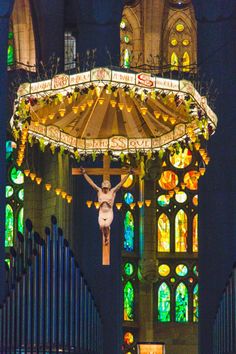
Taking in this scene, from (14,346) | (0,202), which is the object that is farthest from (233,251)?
(14,346)

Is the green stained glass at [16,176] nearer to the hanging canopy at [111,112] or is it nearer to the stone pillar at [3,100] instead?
the stone pillar at [3,100]

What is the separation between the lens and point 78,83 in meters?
35.8

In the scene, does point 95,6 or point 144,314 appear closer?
point 95,6

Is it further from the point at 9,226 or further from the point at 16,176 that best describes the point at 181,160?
the point at 9,226

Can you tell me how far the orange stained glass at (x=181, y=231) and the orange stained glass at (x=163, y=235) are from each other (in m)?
0.37

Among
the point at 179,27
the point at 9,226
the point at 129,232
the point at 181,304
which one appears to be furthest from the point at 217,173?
the point at 179,27

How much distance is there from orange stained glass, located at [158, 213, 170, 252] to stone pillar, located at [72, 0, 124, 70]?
13622 mm

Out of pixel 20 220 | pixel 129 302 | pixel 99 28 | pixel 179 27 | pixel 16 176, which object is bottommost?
pixel 129 302

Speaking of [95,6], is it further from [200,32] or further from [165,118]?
[165,118]

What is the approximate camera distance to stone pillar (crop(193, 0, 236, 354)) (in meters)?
44.7

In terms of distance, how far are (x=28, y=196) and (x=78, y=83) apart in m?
21.8

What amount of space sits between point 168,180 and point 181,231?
2.16 metres

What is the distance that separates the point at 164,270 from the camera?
59438mm

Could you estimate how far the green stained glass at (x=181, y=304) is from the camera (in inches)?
2331
